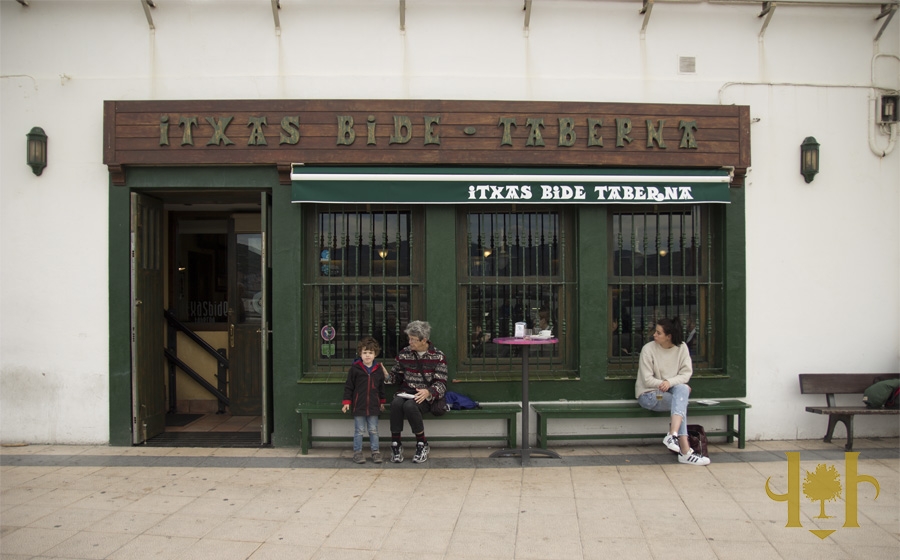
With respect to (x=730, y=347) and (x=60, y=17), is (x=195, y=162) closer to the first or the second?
(x=60, y=17)

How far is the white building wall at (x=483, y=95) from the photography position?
6895 mm

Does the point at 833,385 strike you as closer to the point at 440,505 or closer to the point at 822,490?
the point at 822,490

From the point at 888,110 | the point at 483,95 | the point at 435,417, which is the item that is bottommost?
the point at 435,417

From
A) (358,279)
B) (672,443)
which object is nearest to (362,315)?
(358,279)

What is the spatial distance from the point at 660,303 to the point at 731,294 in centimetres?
75

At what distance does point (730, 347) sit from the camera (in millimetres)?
7066

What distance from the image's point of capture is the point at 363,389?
630 centimetres

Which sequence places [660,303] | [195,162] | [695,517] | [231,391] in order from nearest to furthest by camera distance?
1. [695,517]
2. [195,162]
3. [660,303]
4. [231,391]

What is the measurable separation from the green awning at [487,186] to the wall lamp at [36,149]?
2642 mm

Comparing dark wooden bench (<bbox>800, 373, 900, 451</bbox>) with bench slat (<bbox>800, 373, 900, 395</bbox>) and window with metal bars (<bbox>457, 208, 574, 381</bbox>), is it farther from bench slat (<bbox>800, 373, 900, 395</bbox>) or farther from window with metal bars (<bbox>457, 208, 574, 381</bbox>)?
window with metal bars (<bbox>457, 208, 574, 381</bbox>)

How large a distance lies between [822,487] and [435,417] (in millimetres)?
3476

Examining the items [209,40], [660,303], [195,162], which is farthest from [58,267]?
[660,303]

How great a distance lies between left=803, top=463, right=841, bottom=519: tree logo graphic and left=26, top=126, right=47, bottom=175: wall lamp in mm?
7896

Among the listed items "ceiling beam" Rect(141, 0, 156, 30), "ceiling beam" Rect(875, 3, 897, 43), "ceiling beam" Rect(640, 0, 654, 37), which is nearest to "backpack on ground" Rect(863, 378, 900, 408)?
"ceiling beam" Rect(875, 3, 897, 43)
